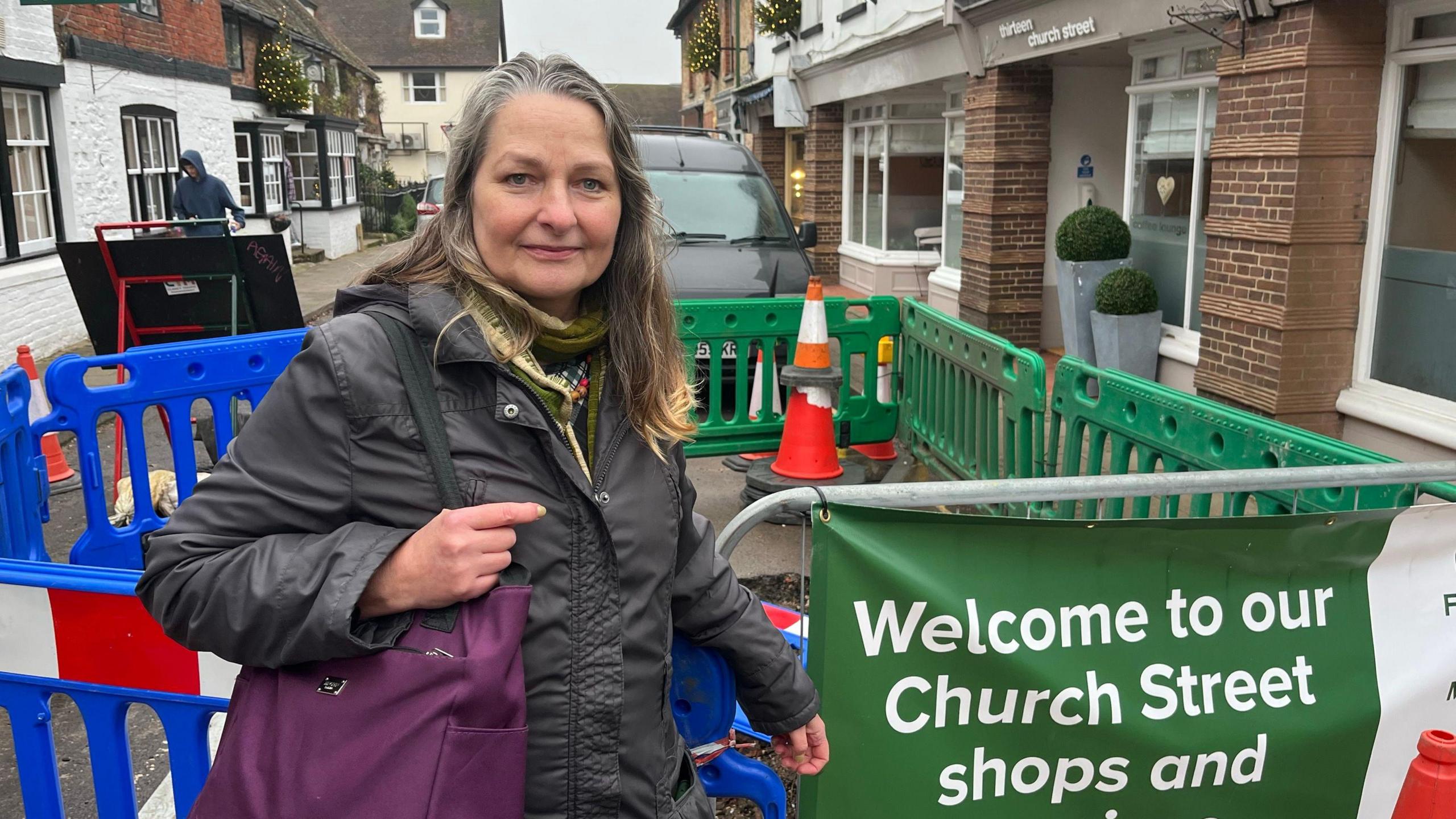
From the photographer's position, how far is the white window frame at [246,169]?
22.5m

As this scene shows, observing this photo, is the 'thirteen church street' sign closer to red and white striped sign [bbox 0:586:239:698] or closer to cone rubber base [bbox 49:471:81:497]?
cone rubber base [bbox 49:471:81:497]

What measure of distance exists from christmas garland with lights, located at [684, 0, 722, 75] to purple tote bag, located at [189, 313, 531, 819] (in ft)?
91.6

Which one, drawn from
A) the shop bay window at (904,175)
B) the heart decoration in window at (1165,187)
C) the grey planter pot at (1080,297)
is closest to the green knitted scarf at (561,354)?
the grey planter pot at (1080,297)

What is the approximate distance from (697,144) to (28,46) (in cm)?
800

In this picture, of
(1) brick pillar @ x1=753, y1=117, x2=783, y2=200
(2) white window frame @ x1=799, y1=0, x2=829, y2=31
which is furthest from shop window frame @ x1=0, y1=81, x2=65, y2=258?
(1) brick pillar @ x1=753, y1=117, x2=783, y2=200

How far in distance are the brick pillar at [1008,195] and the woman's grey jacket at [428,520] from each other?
1071cm

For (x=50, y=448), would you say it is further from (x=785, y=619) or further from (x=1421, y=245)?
(x=1421, y=245)

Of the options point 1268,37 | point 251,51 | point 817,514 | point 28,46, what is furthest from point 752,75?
point 817,514

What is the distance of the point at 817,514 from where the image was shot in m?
2.14

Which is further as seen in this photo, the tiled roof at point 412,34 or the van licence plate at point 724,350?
the tiled roof at point 412,34

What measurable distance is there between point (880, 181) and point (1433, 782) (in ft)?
52.9

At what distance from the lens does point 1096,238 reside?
31.8 ft

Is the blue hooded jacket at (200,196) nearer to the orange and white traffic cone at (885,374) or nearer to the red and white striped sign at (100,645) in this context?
the orange and white traffic cone at (885,374)

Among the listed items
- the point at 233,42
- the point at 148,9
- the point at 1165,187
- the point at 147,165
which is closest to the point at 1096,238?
the point at 1165,187
